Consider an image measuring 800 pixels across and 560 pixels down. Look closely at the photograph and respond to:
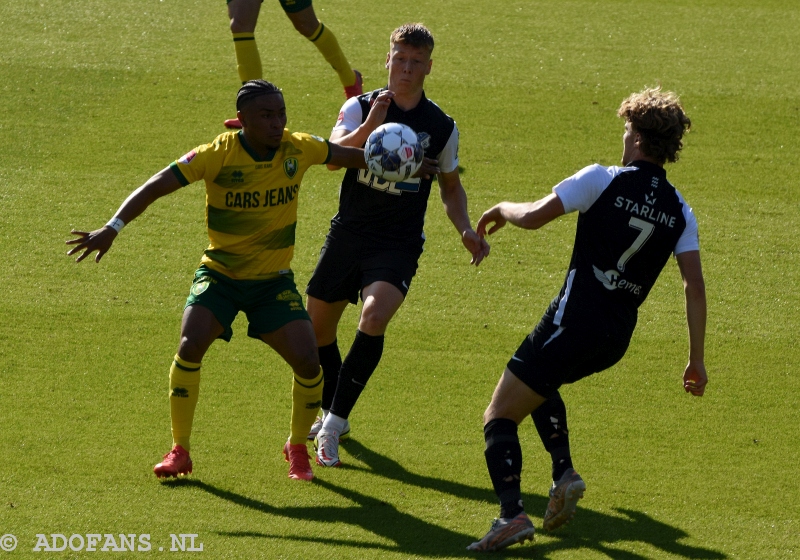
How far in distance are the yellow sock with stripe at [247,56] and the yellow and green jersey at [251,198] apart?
2.82 metres

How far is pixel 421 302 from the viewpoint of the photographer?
754 centimetres

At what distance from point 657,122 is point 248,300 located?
2.15 m

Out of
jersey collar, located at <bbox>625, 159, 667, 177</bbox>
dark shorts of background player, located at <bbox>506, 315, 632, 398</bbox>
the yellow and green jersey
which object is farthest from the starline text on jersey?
the yellow and green jersey

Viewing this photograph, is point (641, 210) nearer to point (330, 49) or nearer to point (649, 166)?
point (649, 166)

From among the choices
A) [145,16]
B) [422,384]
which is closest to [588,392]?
[422,384]

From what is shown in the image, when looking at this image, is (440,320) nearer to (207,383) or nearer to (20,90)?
(207,383)

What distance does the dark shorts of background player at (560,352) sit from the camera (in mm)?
4562

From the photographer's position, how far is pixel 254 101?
5.07 meters

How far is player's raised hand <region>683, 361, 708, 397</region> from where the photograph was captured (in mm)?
4672

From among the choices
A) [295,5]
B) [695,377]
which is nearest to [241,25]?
[295,5]

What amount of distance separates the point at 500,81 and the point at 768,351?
526 centimetres

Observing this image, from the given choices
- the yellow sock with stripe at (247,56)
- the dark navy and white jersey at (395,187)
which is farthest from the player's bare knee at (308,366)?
the yellow sock with stripe at (247,56)

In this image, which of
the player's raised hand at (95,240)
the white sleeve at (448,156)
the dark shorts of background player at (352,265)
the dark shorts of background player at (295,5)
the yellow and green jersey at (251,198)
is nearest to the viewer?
the player's raised hand at (95,240)

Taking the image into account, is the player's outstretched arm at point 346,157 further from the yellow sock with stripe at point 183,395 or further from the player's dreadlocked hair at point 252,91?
the yellow sock with stripe at point 183,395
